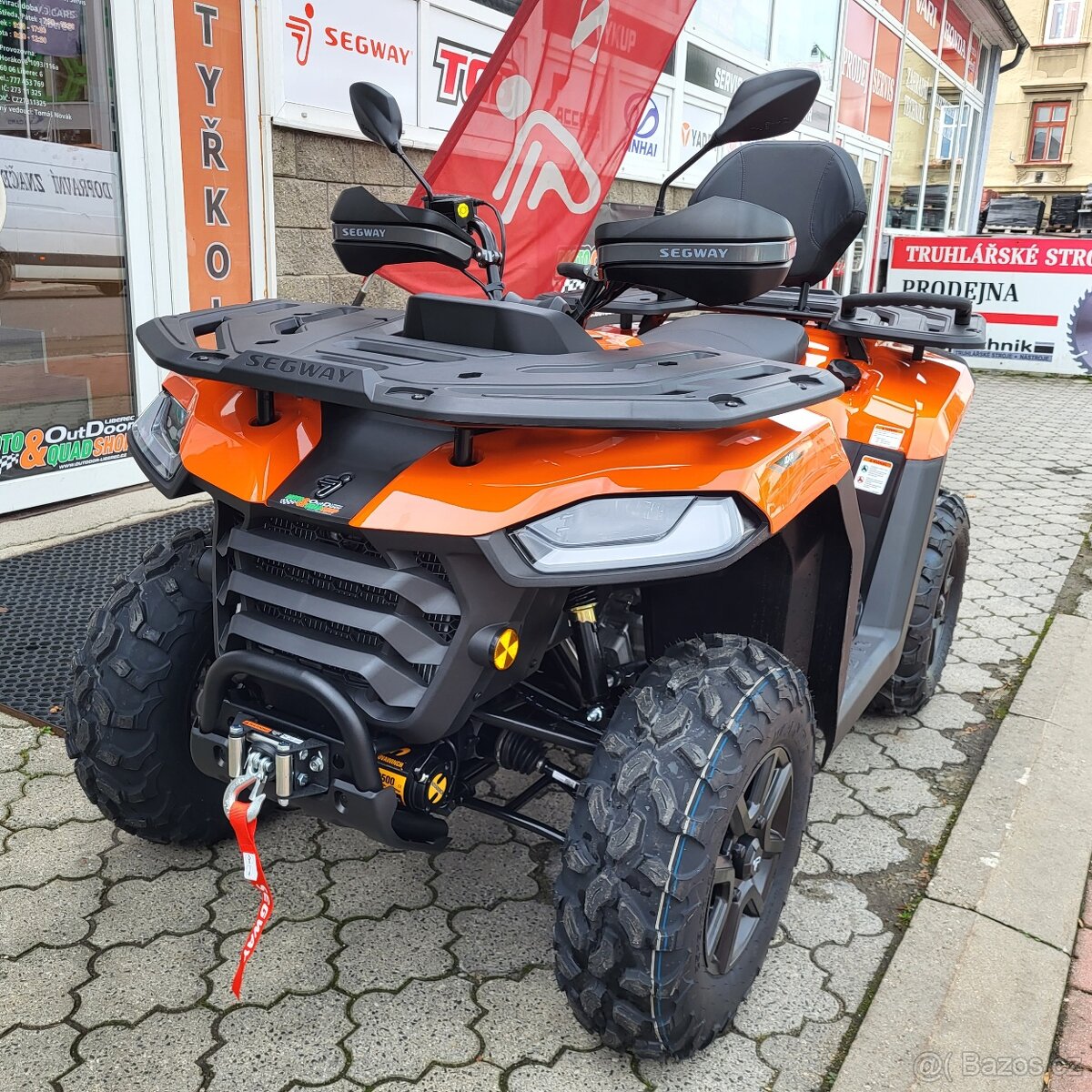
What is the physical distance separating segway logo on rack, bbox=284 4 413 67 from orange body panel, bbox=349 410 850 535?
14.2 ft

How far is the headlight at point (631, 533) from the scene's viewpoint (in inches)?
65.0

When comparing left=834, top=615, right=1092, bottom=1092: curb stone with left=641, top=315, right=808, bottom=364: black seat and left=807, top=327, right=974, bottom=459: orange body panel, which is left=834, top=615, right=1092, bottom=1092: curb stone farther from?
left=641, top=315, right=808, bottom=364: black seat

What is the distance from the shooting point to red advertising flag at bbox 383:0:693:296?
15.3 ft

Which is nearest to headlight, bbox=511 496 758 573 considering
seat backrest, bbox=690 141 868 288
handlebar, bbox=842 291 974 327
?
handlebar, bbox=842 291 974 327

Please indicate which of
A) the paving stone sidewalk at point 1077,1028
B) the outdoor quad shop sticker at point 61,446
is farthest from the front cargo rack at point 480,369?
the outdoor quad shop sticker at point 61,446

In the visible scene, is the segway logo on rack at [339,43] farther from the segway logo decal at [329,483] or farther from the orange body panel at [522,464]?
the segway logo decal at [329,483]

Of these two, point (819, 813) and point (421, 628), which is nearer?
point (421, 628)

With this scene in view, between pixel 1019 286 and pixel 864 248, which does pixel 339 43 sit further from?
pixel 864 248

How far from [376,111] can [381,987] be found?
1727 millimetres

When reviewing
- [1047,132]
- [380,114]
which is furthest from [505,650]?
[1047,132]

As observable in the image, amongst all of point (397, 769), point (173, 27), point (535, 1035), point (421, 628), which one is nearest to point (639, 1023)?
point (535, 1035)

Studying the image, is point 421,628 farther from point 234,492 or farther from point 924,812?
point 924,812

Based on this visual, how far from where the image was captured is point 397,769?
5.89 feet

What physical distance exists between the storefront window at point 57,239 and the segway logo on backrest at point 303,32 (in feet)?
3.10
